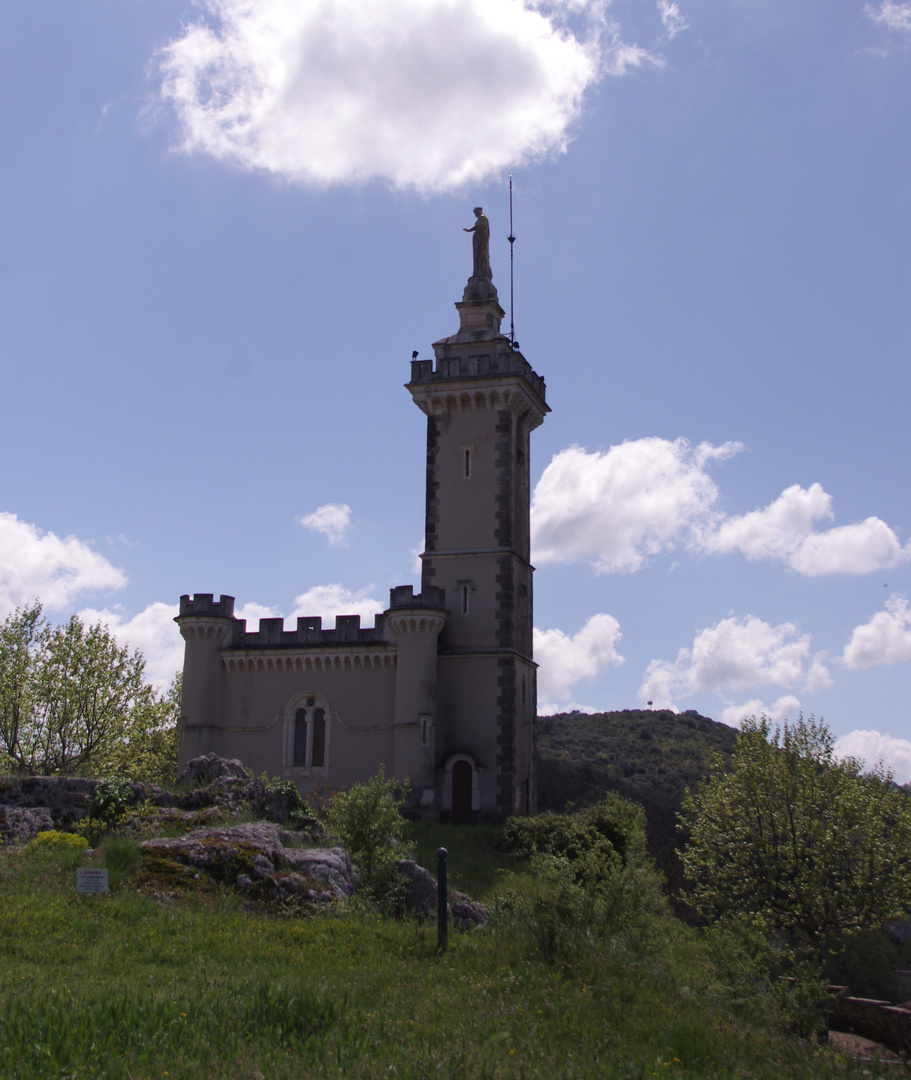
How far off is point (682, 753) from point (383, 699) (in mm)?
61800

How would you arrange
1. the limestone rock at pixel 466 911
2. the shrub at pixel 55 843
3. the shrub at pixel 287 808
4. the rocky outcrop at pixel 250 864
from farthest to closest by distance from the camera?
1. the shrub at pixel 287 808
2. the limestone rock at pixel 466 911
3. the shrub at pixel 55 843
4. the rocky outcrop at pixel 250 864

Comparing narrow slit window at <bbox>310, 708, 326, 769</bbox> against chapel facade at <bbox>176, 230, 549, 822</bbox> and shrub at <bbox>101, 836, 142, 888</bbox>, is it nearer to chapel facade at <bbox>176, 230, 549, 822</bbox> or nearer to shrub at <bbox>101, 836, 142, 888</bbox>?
chapel facade at <bbox>176, 230, 549, 822</bbox>

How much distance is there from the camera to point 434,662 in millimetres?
32656

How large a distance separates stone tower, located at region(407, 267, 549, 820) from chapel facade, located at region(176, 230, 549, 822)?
5 centimetres

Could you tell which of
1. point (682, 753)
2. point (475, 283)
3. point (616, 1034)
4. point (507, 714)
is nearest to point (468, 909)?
point (616, 1034)

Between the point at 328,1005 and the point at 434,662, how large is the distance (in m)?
23.9

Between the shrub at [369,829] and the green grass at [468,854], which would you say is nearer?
the shrub at [369,829]

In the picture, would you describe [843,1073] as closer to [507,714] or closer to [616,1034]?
[616,1034]

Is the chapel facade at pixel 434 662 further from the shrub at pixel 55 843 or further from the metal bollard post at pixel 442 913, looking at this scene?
Result: the metal bollard post at pixel 442 913

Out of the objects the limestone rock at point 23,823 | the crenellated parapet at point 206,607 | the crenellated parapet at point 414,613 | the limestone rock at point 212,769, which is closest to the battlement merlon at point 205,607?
the crenellated parapet at point 206,607

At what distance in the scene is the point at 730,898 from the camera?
2597 cm

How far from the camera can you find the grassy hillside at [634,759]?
66.8 m

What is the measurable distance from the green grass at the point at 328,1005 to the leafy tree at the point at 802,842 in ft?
45.5

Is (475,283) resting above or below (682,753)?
above
